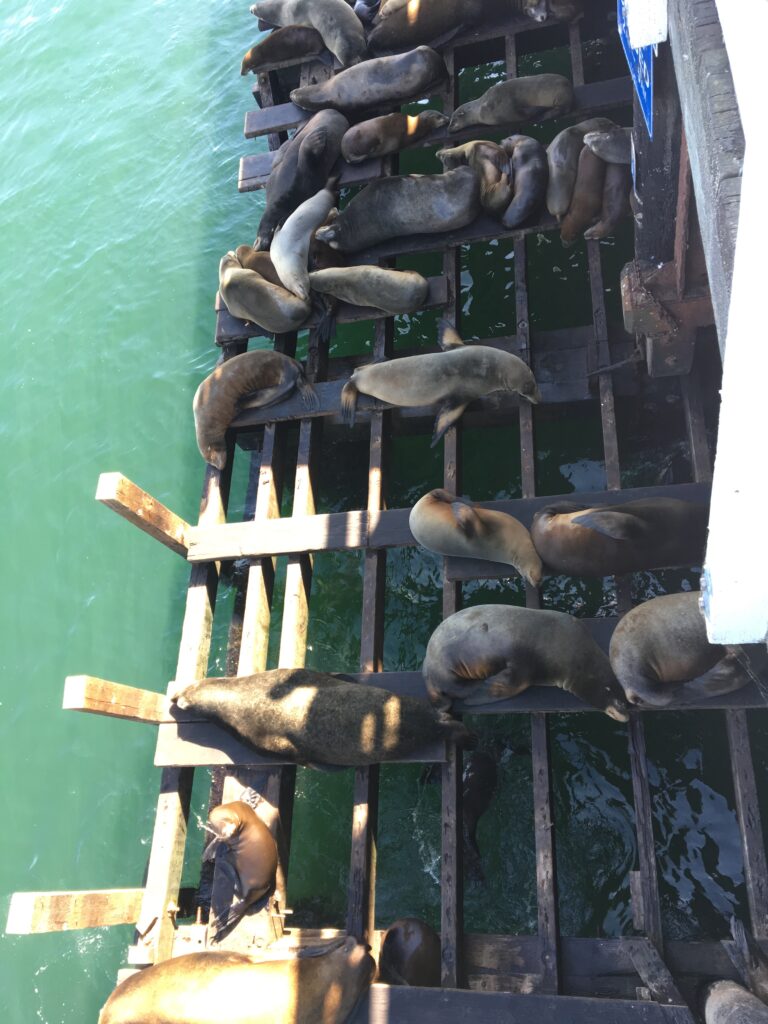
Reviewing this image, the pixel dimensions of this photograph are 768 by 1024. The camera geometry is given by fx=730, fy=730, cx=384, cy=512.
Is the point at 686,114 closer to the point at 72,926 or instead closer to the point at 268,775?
the point at 268,775

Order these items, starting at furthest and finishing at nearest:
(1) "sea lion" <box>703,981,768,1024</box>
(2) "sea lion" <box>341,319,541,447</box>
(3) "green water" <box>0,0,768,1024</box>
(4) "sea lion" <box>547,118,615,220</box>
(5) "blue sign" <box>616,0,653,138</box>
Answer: (4) "sea lion" <box>547,118,615,220</box> < (2) "sea lion" <box>341,319,541,447</box> < (3) "green water" <box>0,0,768,1024</box> < (1) "sea lion" <box>703,981,768,1024</box> < (5) "blue sign" <box>616,0,653,138</box>

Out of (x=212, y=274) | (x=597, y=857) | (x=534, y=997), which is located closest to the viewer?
(x=534, y=997)

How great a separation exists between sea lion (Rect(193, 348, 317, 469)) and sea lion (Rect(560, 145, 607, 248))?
2256 millimetres

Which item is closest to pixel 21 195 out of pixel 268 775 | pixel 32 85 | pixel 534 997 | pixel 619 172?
pixel 32 85

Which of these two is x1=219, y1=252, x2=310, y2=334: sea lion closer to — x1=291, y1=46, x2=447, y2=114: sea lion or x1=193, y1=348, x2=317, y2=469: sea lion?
x1=193, y1=348, x2=317, y2=469: sea lion

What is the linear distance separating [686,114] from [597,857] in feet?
13.8

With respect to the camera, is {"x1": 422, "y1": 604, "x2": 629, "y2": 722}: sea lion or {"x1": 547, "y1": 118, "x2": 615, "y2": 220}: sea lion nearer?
{"x1": 422, "y1": 604, "x2": 629, "y2": 722}: sea lion

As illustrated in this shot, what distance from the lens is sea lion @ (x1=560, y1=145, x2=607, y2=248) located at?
511cm

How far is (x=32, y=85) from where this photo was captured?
A: 1102 cm

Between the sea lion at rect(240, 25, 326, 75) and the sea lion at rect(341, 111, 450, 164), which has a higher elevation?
the sea lion at rect(240, 25, 326, 75)

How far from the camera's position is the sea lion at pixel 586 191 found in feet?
16.8

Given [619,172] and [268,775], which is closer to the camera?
[268,775]

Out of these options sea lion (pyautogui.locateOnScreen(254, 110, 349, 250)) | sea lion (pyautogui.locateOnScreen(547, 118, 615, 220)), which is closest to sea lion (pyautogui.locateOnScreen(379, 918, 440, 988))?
sea lion (pyautogui.locateOnScreen(547, 118, 615, 220))

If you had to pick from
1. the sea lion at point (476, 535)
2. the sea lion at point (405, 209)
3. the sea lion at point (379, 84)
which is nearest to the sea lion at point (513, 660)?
the sea lion at point (476, 535)
